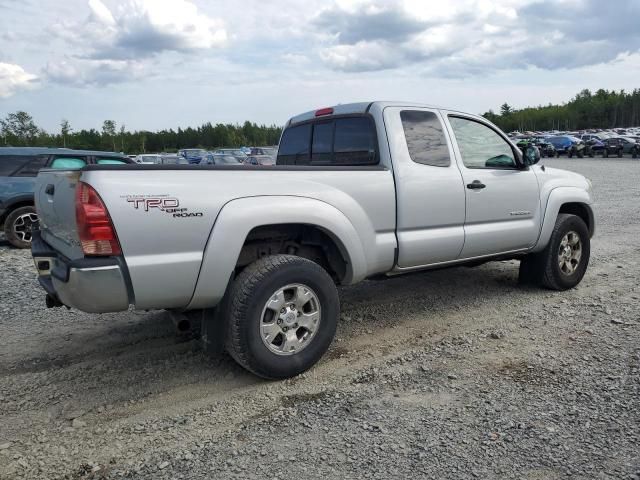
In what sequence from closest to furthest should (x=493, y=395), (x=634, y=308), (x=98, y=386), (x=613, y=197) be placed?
(x=493, y=395), (x=98, y=386), (x=634, y=308), (x=613, y=197)

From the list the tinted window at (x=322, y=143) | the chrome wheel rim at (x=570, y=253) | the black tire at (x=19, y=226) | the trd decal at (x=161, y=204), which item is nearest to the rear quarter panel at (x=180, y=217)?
the trd decal at (x=161, y=204)

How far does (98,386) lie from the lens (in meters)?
3.70

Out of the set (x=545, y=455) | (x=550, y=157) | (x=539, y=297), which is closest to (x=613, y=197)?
(x=539, y=297)

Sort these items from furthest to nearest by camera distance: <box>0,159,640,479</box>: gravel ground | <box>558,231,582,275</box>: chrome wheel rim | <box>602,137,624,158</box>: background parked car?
1. <box>602,137,624,158</box>: background parked car
2. <box>558,231,582,275</box>: chrome wheel rim
3. <box>0,159,640,479</box>: gravel ground

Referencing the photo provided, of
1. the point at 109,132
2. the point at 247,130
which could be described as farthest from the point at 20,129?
the point at 247,130

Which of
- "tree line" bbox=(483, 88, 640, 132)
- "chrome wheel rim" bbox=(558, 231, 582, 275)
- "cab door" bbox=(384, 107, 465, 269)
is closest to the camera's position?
"cab door" bbox=(384, 107, 465, 269)

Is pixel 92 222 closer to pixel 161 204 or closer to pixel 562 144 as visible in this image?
pixel 161 204

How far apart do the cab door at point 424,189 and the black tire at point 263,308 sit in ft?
2.76

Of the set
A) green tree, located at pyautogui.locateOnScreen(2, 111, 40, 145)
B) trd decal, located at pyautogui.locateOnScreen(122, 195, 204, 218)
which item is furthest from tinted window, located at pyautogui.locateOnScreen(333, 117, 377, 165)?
green tree, located at pyautogui.locateOnScreen(2, 111, 40, 145)

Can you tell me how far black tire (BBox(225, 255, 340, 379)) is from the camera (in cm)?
346

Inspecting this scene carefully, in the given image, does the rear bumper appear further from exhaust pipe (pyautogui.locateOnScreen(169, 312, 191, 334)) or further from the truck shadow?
the truck shadow

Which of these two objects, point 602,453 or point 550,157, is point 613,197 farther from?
point 550,157

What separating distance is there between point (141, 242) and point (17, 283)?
14.1ft

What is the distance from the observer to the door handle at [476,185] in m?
4.70
